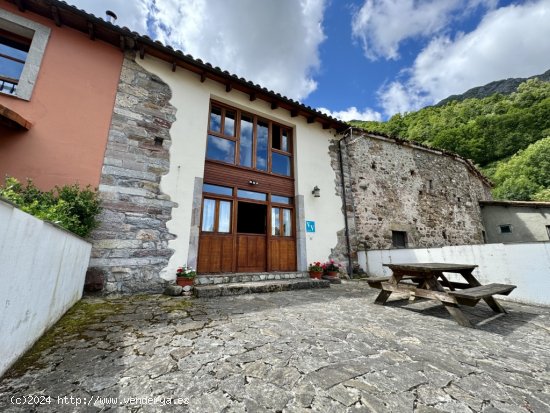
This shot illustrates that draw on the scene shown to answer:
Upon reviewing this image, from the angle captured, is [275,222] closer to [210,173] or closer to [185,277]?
[210,173]

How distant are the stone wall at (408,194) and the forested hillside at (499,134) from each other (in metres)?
9.24

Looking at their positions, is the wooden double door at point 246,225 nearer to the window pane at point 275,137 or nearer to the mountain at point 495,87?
the window pane at point 275,137

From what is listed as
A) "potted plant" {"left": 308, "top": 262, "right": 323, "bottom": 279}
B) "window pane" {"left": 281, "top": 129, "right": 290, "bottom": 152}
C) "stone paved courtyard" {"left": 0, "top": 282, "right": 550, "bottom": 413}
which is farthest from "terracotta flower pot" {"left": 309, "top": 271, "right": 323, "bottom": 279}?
"window pane" {"left": 281, "top": 129, "right": 290, "bottom": 152}

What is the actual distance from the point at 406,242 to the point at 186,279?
8361 mm

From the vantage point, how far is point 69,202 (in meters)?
3.93

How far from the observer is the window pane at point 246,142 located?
21.9ft

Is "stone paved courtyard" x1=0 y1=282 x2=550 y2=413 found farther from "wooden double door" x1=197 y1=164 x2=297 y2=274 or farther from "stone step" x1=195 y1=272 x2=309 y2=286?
"wooden double door" x1=197 y1=164 x2=297 y2=274

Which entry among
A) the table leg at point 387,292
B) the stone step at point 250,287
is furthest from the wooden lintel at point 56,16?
the table leg at point 387,292

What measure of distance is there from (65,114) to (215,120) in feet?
10.9

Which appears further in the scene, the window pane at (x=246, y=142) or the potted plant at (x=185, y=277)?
the window pane at (x=246, y=142)

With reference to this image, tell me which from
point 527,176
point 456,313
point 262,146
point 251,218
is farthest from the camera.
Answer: point 527,176

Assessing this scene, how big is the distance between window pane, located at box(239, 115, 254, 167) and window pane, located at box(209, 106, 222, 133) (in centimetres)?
71

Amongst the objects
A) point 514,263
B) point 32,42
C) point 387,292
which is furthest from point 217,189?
point 514,263

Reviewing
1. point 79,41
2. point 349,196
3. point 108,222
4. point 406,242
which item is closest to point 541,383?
point 108,222
